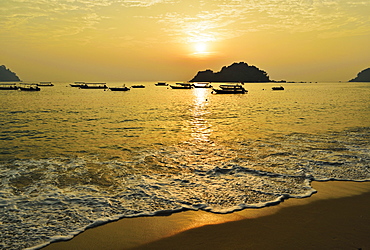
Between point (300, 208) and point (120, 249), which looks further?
point (300, 208)

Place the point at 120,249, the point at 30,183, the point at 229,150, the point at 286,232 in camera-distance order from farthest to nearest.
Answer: the point at 229,150 → the point at 30,183 → the point at 286,232 → the point at 120,249

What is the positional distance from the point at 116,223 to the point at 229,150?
10402 mm

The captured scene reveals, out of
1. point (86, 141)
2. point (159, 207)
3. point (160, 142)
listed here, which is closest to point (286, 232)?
point (159, 207)

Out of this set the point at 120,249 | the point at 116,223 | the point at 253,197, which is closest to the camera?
the point at 120,249

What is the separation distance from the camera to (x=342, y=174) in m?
10.9

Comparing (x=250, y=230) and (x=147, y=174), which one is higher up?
(x=250, y=230)

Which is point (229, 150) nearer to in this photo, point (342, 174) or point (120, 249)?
point (342, 174)

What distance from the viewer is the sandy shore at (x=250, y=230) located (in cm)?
579

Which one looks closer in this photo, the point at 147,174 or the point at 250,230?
the point at 250,230

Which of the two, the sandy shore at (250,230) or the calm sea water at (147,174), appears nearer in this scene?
the sandy shore at (250,230)

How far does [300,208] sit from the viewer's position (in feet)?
25.3

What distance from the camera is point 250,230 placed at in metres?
6.41

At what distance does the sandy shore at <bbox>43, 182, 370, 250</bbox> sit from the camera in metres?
5.79

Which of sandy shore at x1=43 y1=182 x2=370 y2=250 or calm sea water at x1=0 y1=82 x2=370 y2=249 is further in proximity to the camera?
calm sea water at x1=0 y1=82 x2=370 y2=249
